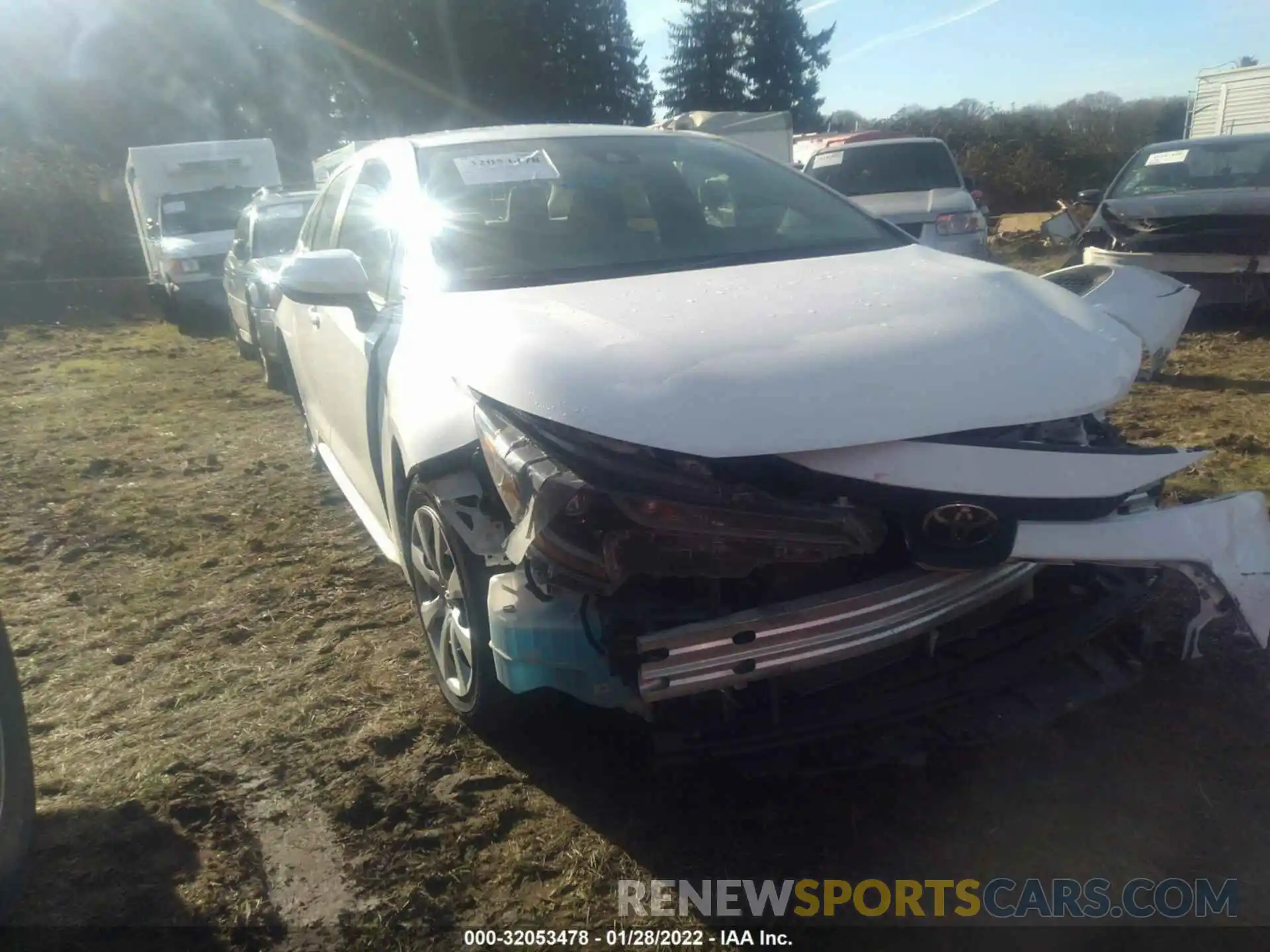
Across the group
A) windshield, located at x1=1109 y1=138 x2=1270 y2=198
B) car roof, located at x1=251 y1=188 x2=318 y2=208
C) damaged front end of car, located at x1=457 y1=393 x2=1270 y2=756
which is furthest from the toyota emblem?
car roof, located at x1=251 y1=188 x2=318 y2=208

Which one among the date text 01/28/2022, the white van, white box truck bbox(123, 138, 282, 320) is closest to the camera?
the date text 01/28/2022

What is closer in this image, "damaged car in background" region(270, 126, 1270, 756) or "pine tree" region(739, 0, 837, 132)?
"damaged car in background" region(270, 126, 1270, 756)

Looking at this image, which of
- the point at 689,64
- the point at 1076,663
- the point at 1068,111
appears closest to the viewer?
the point at 1076,663

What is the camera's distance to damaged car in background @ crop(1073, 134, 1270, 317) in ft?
24.1

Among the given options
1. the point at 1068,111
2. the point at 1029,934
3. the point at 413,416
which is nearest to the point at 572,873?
the point at 1029,934

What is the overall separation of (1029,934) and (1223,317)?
7679 mm

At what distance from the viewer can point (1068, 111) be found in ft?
105

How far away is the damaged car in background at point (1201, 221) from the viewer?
734cm

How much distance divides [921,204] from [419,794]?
9450 mm

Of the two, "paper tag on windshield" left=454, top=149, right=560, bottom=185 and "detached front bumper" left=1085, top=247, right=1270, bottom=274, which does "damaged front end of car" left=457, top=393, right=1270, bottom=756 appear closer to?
"paper tag on windshield" left=454, top=149, right=560, bottom=185

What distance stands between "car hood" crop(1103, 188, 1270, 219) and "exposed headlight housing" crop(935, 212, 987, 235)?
184 centimetres

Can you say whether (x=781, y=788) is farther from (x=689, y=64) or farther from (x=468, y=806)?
(x=689, y=64)

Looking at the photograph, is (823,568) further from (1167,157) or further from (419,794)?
(1167,157)

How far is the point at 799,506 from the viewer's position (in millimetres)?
2145
